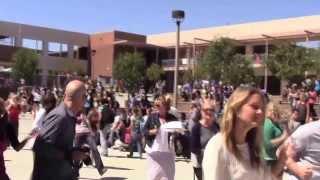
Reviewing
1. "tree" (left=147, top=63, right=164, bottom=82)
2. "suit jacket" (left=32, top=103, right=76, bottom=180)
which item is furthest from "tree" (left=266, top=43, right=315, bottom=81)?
"suit jacket" (left=32, top=103, right=76, bottom=180)

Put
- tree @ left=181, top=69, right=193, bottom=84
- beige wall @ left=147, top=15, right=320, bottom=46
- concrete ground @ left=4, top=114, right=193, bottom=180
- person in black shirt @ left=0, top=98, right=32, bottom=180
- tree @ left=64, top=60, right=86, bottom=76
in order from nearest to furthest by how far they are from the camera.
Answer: person in black shirt @ left=0, top=98, right=32, bottom=180
concrete ground @ left=4, top=114, right=193, bottom=180
tree @ left=181, top=69, right=193, bottom=84
beige wall @ left=147, top=15, right=320, bottom=46
tree @ left=64, top=60, right=86, bottom=76

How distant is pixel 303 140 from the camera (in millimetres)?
4793

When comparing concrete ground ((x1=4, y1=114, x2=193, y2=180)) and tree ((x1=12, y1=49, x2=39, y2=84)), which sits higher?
tree ((x1=12, y1=49, x2=39, y2=84))

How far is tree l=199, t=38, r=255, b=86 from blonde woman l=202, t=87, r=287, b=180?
48.2m

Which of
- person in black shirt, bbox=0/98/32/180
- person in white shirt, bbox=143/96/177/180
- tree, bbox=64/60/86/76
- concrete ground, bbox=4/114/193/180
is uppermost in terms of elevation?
person in black shirt, bbox=0/98/32/180

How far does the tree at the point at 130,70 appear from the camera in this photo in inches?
2350

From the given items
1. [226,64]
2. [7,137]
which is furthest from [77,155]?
[226,64]

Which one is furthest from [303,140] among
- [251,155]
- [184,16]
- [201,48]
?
[201,48]

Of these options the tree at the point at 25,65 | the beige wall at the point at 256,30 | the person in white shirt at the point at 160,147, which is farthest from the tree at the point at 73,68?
the person in white shirt at the point at 160,147

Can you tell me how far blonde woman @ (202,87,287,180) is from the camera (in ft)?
11.8

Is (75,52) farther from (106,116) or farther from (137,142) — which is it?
(137,142)

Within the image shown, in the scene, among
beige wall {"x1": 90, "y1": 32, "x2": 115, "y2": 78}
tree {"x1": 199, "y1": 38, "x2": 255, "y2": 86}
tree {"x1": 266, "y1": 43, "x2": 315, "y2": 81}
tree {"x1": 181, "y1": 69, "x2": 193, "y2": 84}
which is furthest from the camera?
beige wall {"x1": 90, "y1": 32, "x2": 115, "y2": 78}

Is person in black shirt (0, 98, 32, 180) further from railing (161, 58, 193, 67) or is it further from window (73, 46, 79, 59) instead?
window (73, 46, 79, 59)

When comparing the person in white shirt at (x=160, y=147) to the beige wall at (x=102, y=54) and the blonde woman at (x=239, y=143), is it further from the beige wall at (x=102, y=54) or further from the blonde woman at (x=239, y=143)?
the beige wall at (x=102, y=54)
